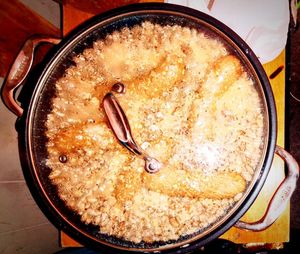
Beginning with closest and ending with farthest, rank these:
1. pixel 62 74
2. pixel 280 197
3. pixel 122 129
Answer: pixel 122 129
pixel 62 74
pixel 280 197

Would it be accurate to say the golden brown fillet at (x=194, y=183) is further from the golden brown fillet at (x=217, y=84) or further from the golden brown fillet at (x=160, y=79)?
the golden brown fillet at (x=160, y=79)

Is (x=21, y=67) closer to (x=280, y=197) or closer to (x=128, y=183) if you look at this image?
(x=128, y=183)

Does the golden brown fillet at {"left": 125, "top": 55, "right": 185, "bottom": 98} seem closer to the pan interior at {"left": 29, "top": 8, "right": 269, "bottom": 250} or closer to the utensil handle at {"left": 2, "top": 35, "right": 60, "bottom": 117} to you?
the pan interior at {"left": 29, "top": 8, "right": 269, "bottom": 250}

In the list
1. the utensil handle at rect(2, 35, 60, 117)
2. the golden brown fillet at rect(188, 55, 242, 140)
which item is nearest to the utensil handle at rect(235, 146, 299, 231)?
the golden brown fillet at rect(188, 55, 242, 140)

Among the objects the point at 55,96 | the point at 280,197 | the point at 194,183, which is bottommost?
the point at 280,197

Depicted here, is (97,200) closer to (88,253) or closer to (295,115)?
(88,253)

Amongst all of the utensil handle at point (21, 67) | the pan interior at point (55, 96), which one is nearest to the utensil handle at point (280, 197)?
the pan interior at point (55, 96)

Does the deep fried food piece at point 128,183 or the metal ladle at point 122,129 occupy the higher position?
the metal ladle at point 122,129

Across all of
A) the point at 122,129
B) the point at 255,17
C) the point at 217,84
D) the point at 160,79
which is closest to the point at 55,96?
the point at 122,129
